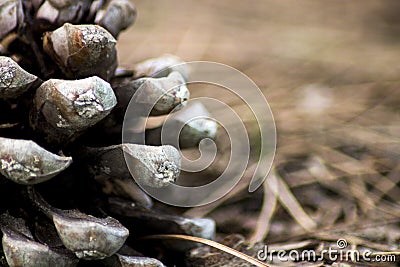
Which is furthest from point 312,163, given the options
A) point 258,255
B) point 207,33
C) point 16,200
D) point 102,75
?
point 207,33

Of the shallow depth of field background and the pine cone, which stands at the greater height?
the pine cone

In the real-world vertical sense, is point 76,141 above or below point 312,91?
above

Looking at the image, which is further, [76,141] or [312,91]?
[312,91]

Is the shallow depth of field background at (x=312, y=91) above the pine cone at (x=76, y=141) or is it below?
below

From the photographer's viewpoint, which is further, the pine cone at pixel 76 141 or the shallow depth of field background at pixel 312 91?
the shallow depth of field background at pixel 312 91
